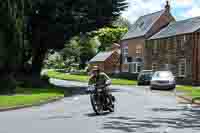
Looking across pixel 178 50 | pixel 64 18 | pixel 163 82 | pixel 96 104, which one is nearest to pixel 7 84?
pixel 64 18

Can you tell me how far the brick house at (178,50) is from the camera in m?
56.8

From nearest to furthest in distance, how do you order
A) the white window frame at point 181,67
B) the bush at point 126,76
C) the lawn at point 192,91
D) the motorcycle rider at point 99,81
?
1. the motorcycle rider at point 99,81
2. the lawn at point 192,91
3. the white window frame at point 181,67
4. the bush at point 126,76

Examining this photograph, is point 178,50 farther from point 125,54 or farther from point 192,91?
point 192,91

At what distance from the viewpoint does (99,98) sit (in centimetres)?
1870

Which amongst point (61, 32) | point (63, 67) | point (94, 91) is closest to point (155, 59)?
point (61, 32)

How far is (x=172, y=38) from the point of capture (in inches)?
2445

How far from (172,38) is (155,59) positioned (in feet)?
22.1

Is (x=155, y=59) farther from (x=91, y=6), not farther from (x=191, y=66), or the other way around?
(x=91, y=6)

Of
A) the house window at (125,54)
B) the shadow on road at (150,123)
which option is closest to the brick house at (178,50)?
the house window at (125,54)

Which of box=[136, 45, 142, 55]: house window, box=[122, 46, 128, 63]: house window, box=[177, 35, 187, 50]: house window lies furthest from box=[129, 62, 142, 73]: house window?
box=[177, 35, 187, 50]: house window

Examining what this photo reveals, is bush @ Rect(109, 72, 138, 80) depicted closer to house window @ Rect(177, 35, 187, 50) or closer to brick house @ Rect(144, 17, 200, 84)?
brick house @ Rect(144, 17, 200, 84)

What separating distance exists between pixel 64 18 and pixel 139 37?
3402 centimetres

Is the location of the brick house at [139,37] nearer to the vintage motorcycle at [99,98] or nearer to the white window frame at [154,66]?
the white window frame at [154,66]

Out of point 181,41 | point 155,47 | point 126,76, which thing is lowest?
A: point 126,76
